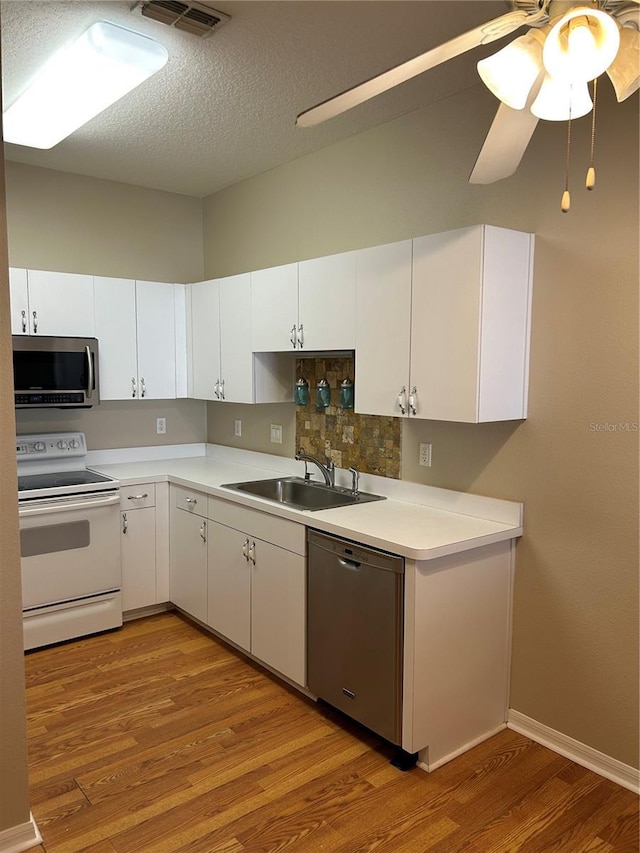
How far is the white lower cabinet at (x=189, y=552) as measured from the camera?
3684 millimetres

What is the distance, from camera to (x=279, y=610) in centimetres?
306

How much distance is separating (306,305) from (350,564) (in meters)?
1.35

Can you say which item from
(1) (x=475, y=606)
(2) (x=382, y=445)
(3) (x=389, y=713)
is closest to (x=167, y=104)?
(2) (x=382, y=445)

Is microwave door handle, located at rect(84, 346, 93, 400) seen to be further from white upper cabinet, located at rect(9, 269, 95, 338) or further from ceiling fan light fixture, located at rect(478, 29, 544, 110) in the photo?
ceiling fan light fixture, located at rect(478, 29, 544, 110)

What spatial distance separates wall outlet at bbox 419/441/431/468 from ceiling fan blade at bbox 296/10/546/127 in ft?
5.97

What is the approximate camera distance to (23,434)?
12.7 feet

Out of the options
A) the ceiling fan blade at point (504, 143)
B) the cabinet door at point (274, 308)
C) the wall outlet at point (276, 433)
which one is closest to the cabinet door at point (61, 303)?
the cabinet door at point (274, 308)

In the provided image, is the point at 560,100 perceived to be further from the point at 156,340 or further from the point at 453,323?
the point at 156,340

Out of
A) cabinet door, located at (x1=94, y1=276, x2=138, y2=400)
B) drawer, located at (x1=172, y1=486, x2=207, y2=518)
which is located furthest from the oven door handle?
cabinet door, located at (x1=94, y1=276, x2=138, y2=400)

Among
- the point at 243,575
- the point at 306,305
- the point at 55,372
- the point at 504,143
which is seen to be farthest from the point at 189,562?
the point at 504,143

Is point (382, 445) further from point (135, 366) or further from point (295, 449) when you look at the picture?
point (135, 366)

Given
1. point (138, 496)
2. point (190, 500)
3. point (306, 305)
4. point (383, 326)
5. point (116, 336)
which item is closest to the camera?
point (383, 326)

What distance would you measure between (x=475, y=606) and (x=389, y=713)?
544mm

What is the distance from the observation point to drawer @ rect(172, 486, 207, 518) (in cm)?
366
